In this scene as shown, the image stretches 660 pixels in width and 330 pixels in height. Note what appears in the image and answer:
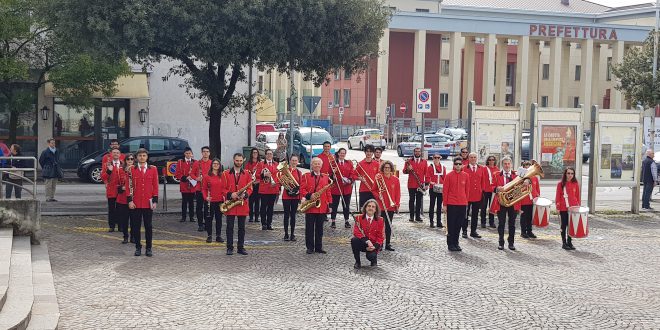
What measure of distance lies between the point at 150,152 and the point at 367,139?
87.0ft

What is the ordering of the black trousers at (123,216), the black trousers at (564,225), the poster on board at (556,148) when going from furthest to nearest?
1. the poster on board at (556,148)
2. the black trousers at (564,225)
3. the black trousers at (123,216)

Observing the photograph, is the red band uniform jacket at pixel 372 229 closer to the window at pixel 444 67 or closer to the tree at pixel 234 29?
the tree at pixel 234 29

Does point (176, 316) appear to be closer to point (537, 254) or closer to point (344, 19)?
point (537, 254)

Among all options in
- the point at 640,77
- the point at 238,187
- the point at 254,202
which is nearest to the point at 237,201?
the point at 238,187

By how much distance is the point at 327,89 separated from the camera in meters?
79.1

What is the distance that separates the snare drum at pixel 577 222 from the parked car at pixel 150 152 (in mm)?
15596

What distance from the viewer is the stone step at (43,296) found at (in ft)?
33.6

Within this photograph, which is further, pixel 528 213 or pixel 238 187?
pixel 528 213

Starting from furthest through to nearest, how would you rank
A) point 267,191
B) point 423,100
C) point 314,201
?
1. point 423,100
2. point 267,191
3. point 314,201

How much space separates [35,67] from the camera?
30.0m

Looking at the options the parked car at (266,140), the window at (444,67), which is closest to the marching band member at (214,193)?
the parked car at (266,140)

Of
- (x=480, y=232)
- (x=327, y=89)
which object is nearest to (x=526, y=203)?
(x=480, y=232)

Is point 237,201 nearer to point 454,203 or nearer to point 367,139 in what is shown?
point 454,203

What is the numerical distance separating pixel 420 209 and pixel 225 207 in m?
6.82
